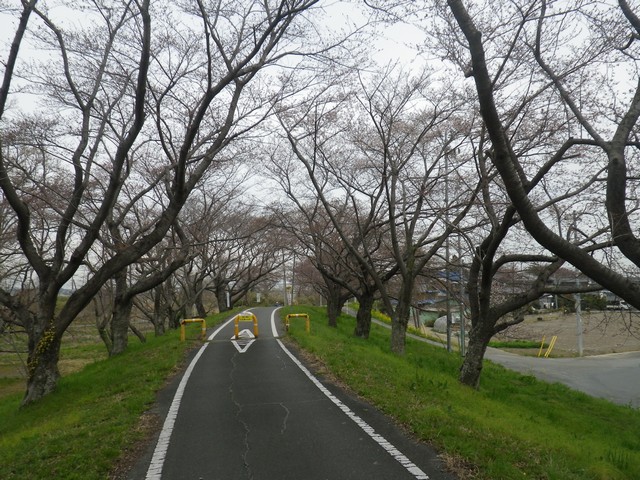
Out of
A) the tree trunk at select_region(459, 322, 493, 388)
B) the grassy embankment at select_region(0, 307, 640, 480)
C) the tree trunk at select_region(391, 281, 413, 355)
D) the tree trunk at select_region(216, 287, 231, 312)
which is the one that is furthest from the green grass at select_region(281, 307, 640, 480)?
the tree trunk at select_region(216, 287, 231, 312)

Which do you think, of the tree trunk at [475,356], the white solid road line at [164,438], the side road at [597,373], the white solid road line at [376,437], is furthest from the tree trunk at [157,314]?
the side road at [597,373]

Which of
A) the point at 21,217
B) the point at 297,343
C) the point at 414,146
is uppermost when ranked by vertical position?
the point at 414,146

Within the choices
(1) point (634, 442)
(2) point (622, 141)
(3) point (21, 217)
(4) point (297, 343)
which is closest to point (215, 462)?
(2) point (622, 141)

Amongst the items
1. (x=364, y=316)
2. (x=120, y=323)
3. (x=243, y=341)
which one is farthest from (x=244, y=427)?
(x=364, y=316)

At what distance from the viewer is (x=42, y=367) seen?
12047 millimetres

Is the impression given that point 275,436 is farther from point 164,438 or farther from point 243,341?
point 243,341

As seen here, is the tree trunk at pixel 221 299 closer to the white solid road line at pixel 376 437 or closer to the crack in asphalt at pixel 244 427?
the crack in asphalt at pixel 244 427

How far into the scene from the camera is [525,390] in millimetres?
15438

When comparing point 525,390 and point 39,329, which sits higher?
point 39,329

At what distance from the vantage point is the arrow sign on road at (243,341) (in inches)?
627

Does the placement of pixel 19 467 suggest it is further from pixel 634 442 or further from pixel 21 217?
pixel 634 442

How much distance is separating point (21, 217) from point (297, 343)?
916cm

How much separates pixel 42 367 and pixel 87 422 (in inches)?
203

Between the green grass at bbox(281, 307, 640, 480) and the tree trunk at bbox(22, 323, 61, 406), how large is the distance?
670 centimetres
